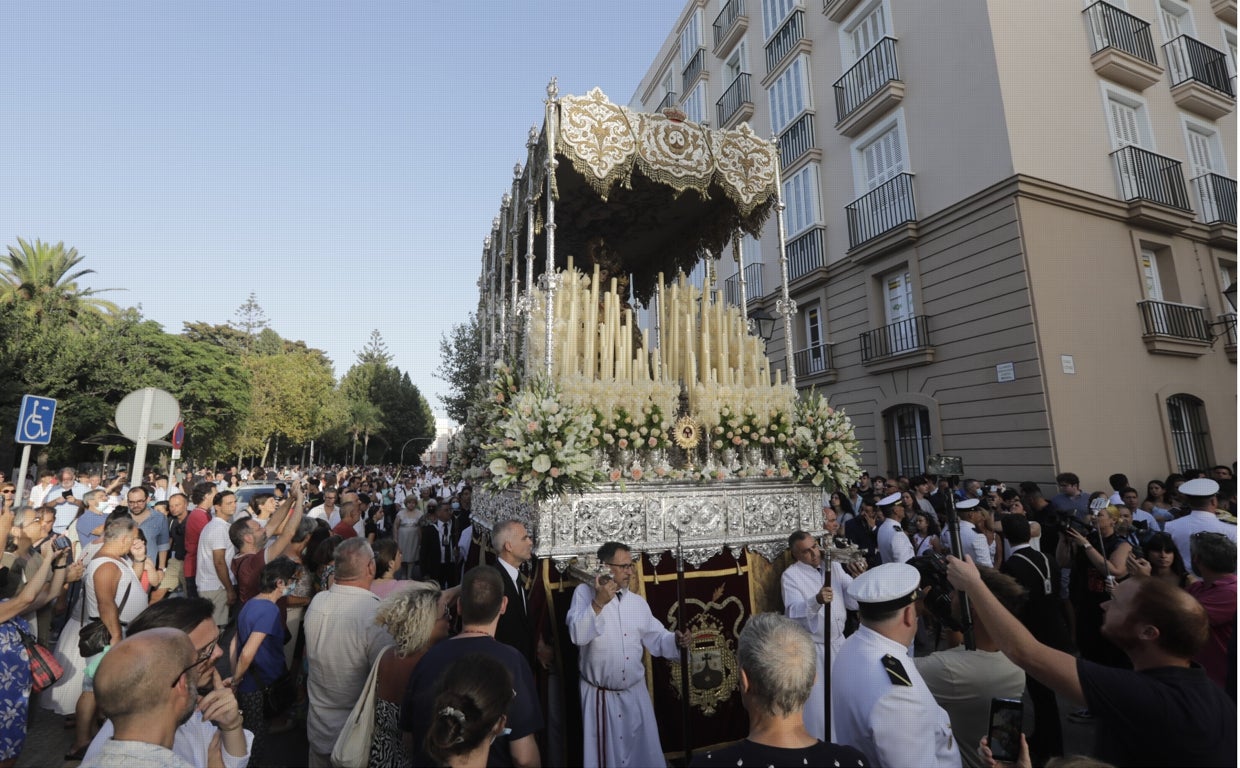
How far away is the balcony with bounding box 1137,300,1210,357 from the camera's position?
12.0 meters

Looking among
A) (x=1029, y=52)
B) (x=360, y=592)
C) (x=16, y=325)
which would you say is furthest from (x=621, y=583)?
(x=16, y=325)

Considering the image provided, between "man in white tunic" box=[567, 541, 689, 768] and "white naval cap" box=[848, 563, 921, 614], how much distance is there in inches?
63.0

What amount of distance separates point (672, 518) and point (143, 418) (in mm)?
5868

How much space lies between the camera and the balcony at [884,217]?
1338 cm

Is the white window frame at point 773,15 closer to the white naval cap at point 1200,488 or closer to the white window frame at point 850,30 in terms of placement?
the white window frame at point 850,30

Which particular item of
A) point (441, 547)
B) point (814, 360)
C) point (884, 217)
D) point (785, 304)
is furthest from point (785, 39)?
point (441, 547)

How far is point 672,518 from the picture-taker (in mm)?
5176

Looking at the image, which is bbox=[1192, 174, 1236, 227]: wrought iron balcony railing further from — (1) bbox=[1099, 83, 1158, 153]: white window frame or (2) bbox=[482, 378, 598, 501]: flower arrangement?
(2) bbox=[482, 378, 598, 501]: flower arrangement

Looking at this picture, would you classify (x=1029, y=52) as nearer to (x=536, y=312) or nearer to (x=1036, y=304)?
(x=1036, y=304)

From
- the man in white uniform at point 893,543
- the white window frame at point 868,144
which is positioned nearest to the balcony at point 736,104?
the white window frame at point 868,144

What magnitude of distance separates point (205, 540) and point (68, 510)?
497cm

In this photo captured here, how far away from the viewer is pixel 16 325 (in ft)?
69.3

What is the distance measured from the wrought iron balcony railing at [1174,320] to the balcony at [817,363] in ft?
20.3

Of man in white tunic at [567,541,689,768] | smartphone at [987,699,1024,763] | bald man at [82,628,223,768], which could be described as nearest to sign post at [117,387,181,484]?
man in white tunic at [567,541,689,768]
